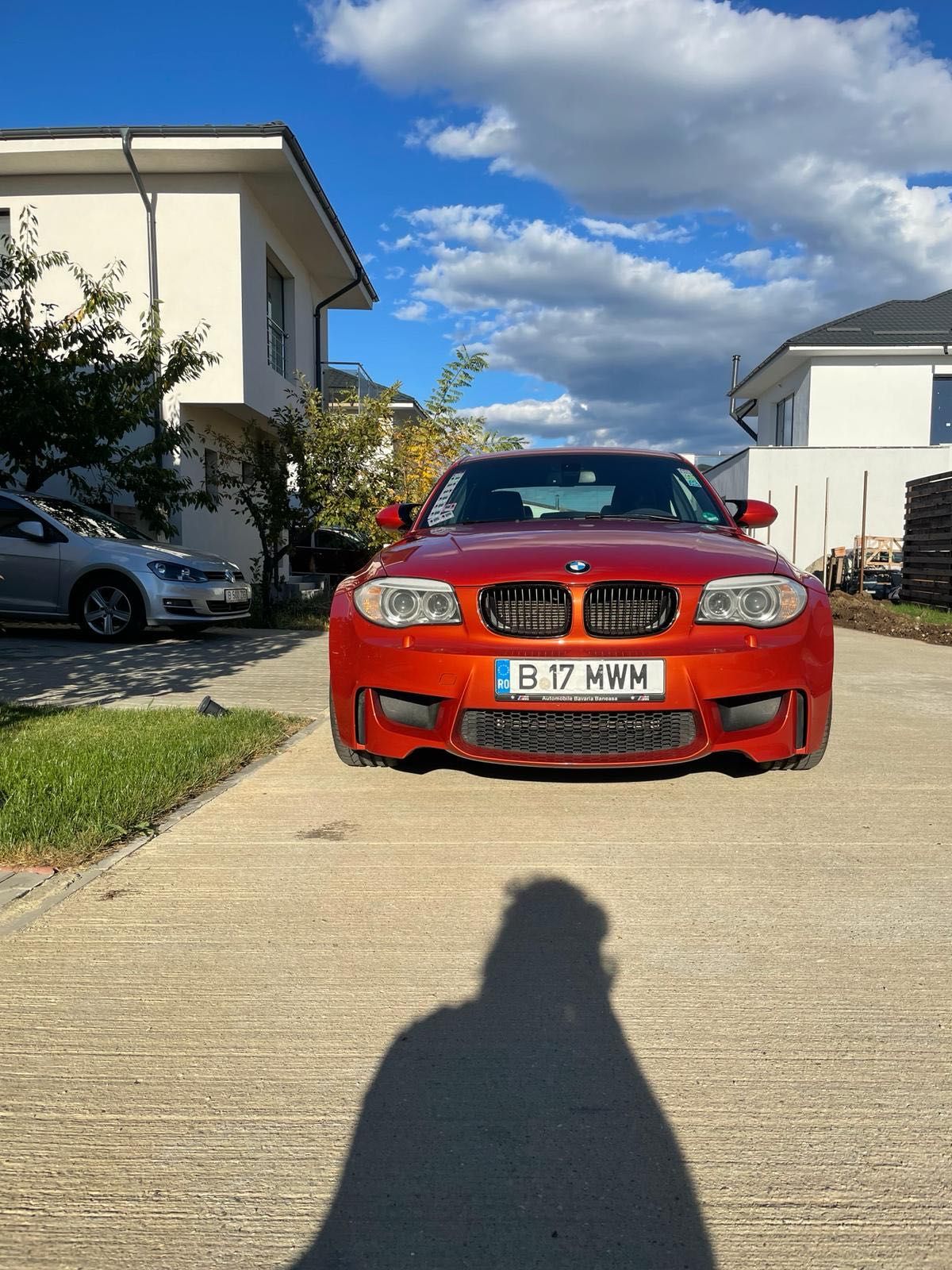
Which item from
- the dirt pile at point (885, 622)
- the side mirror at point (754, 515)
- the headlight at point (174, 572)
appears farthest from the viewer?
the dirt pile at point (885, 622)

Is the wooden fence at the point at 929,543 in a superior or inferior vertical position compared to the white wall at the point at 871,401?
inferior

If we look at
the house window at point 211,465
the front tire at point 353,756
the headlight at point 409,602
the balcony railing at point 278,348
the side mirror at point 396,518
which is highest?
the balcony railing at point 278,348

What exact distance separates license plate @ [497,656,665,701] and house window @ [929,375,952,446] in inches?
1028

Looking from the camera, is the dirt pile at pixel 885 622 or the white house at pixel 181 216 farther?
the white house at pixel 181 216

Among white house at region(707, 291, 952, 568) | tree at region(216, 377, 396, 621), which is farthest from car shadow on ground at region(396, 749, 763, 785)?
white house at region(707, 291, 952, 568)

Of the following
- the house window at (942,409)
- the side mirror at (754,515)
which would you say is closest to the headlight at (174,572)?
the side mirror at (754,515)

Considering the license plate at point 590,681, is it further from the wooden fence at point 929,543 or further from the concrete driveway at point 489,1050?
the wooden fence at point 929,543

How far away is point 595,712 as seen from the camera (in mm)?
3506

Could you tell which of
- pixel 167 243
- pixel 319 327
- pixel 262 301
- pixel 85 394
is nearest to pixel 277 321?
pixel 262 301

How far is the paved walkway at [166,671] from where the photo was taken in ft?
21.4

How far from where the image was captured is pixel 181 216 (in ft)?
45.8

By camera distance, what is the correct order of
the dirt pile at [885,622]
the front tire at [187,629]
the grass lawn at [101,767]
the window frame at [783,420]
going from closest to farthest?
the grass lawn at [101,767], the front tire at [187,629], the dirt pile at [885,622], the window frame at [783,420]

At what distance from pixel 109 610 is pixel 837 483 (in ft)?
A: 60.8

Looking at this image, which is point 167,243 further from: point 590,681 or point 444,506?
point 590,681
